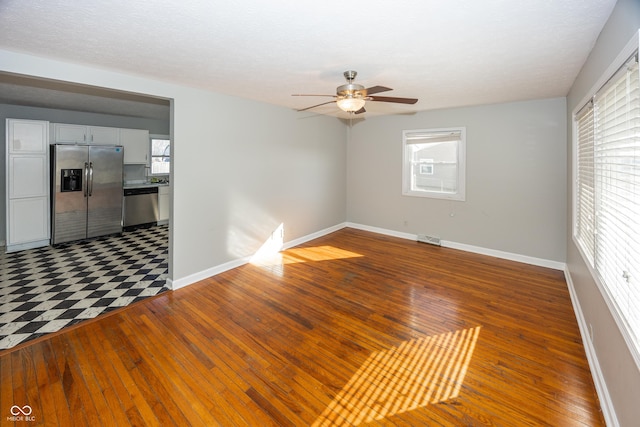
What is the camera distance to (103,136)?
5719 millimetres

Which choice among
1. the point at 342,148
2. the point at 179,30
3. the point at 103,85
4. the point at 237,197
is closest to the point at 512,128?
the point at 342,148

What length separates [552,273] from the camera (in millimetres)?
4039

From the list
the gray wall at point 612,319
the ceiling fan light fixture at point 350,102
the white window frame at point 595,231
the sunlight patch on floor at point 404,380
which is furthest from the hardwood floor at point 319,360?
the ceiling fan light fixture at point 350,102

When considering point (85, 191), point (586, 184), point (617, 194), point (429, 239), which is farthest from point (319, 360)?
point (85, 191)

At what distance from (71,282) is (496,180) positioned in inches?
247

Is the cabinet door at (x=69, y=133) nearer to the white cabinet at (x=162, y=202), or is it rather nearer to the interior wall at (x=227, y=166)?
the white cabinet at (x=162, y=202)

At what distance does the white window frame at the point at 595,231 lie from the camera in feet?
4.65

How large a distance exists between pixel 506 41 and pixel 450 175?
321 cm

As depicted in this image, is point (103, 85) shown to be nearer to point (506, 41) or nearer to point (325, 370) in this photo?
point (325, 370)

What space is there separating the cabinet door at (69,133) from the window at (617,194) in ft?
23.8

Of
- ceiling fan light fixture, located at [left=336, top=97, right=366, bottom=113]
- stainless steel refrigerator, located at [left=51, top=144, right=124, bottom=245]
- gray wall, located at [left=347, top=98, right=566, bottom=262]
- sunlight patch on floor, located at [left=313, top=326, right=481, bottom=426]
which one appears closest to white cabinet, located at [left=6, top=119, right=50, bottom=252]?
stainless steel refrigerator, located at [left=51, top=144, right=124, bottom=245]

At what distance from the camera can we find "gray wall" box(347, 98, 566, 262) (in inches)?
165

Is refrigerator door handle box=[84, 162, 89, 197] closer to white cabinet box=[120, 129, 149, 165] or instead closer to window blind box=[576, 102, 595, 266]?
white cabinet box=[120, 129, 149, 165]

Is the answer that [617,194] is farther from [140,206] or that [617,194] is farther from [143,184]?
[143,184]
